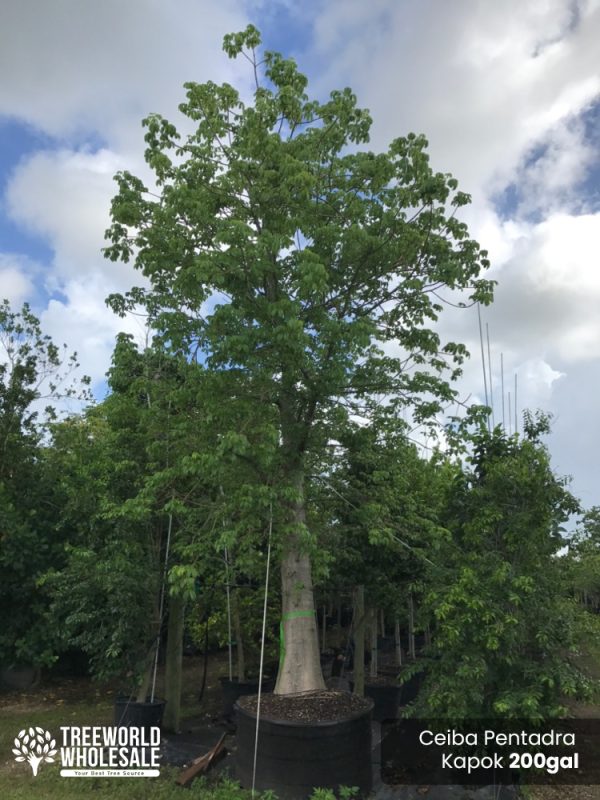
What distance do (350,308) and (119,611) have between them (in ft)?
15.3

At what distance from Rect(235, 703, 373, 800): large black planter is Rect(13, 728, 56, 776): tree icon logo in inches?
85.9

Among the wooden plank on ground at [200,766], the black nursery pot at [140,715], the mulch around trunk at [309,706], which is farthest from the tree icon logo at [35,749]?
the mulch around trunk at [309,706]

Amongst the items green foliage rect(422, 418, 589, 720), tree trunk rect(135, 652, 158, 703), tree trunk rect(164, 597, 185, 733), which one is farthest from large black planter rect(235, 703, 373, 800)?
tree trunk rect(164, 597, 185, 733)

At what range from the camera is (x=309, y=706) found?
18.7 ft

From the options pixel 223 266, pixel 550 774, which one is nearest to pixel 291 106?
pixel 223 266

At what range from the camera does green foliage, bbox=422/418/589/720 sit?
4.37 m

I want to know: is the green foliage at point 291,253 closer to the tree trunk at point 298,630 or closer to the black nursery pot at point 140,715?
the tree trunk at point 298,630

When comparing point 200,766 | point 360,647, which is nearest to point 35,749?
point 200,766

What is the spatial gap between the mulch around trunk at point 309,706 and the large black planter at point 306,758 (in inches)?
6.1

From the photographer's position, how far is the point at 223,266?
18.1 feet

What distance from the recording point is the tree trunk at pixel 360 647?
7801 millimetres

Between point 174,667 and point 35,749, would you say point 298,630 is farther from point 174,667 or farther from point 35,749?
point 35,749

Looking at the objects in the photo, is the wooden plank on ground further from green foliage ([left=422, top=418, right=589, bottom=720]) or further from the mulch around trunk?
green foliage ([left=422, top=418, right=589, bottom=720])

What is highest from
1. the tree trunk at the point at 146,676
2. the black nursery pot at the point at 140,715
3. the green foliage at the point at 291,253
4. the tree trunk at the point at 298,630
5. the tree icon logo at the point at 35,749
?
the green foliage at the point at 291,253
